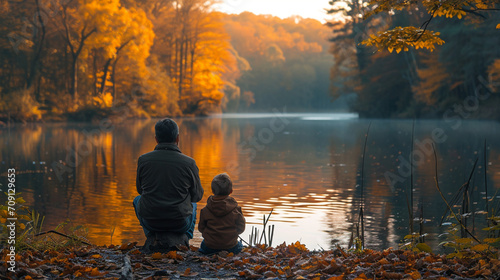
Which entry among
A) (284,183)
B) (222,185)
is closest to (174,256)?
(222,185)

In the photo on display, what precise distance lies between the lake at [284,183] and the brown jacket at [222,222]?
5.38 ft

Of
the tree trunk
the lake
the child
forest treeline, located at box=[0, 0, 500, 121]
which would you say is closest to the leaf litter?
the child

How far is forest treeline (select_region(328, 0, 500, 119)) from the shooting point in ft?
144

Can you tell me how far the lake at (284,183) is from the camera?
884 cm

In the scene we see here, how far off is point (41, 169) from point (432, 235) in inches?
422

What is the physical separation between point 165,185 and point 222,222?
65cm

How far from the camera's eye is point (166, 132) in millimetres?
5770

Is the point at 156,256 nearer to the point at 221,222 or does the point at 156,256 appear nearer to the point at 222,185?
the point at 221,222

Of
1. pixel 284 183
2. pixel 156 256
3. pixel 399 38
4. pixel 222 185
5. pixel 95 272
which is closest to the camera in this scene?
pixel 95 272

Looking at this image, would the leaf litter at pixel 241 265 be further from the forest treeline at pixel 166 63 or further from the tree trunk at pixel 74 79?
the tree trunk at pixel 74 79

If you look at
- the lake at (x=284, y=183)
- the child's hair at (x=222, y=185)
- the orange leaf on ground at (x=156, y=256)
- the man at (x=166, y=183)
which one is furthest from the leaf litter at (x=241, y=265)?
the lake at (x=284, y=183)

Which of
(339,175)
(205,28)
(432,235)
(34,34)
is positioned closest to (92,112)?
(34,34)

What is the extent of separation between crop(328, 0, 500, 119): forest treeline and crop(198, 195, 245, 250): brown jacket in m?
29.3

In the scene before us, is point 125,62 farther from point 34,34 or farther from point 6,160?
point 6,160
